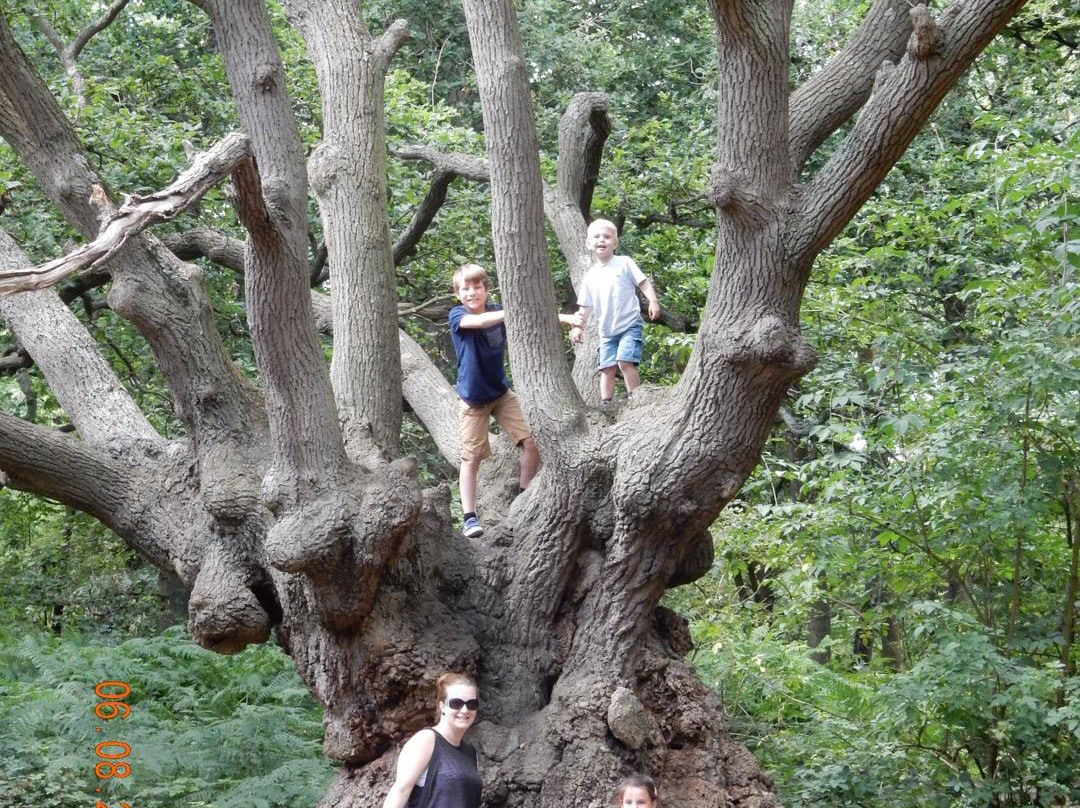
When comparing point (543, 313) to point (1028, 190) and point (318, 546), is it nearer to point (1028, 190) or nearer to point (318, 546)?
point (318, 546)

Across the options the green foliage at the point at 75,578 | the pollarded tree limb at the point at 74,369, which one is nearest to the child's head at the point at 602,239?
the pollarded tree limb at the point at 74,369

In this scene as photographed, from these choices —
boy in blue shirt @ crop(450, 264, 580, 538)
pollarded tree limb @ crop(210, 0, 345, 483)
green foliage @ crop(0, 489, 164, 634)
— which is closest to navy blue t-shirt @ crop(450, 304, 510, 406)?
boy in blue shirt @ crop(450, 264, 580, 538)

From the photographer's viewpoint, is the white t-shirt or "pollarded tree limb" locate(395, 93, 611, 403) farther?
"pollarded tree limb" locate(395, 93, 611, 403)

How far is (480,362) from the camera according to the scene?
6496 mm

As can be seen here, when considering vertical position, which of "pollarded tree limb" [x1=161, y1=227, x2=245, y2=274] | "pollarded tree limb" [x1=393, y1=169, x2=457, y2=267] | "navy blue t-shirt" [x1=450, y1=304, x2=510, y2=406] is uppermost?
"pollarded tree limb" [x1=393, y1=169, x2=457, y2=267]

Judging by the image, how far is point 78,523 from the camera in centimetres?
1332

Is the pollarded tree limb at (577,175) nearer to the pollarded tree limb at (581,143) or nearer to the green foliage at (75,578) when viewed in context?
the pollarded tree limb at (581,143)

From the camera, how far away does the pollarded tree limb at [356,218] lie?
6.57m

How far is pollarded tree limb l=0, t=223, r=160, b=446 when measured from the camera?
6.49 meters

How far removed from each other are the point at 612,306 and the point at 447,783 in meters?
2.83

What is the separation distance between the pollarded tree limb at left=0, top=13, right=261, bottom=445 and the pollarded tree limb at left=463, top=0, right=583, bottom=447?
155 cm
